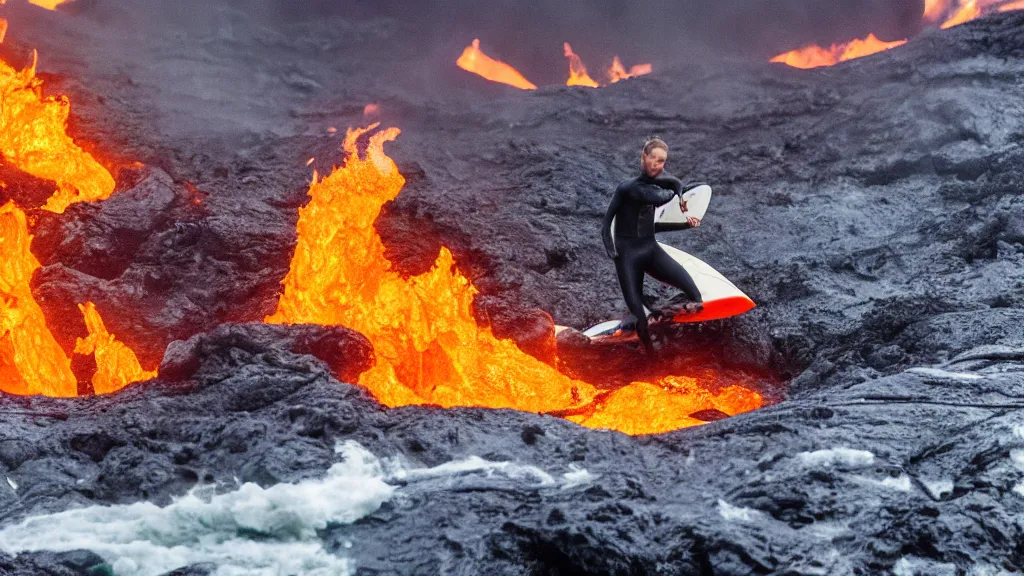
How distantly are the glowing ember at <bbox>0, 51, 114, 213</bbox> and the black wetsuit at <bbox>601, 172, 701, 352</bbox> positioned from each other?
4.86 metres

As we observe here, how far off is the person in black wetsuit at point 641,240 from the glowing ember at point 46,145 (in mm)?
4869

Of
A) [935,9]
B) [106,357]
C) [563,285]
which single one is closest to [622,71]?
[935,9]

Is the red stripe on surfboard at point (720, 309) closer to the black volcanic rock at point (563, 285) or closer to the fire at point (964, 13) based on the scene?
the black volcanic rock at point (563, 285)

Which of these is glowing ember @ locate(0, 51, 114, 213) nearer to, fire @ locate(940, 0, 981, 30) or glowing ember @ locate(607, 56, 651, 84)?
glowing ember @ locate(607, 56, 651, 84)

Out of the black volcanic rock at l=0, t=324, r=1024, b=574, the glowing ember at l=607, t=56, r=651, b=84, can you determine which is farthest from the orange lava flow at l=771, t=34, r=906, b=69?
the black volcanic rock at l=0, t=324, r=1024, b=574

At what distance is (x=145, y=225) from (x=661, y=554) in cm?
598

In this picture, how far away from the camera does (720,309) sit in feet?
20.3

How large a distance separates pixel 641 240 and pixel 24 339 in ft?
16.3

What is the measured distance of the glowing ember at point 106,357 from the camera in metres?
6.83

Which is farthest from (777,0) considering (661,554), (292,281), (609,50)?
(661,554)

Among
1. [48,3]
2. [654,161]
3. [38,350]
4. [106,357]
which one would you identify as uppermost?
[48,3]

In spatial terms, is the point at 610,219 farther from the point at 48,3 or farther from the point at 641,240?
the point at 48,3

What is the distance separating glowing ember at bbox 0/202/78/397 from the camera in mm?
6867

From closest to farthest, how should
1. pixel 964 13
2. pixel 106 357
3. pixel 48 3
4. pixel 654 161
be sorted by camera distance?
pixel 654 161 < pixel 106 357 < pixel 48 3 < pixel 964 13
